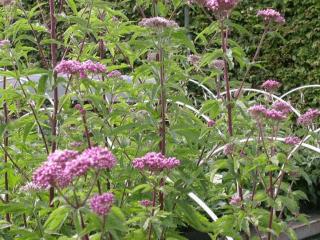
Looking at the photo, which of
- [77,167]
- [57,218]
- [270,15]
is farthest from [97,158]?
[270,15]

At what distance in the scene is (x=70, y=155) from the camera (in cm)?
176

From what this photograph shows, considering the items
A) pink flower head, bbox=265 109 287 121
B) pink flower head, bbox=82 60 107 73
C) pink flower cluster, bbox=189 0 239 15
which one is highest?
pink flower cluster, bbox=189 0 239 15

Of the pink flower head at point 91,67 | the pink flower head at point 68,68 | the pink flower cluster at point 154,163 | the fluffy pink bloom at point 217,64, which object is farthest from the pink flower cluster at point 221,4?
the pink flower cluster at point 154,163

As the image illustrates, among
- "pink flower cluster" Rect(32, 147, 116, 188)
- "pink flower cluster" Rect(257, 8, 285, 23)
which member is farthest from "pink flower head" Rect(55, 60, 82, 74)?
"pink flower cluster" Rect(257, 8, 285, 23)

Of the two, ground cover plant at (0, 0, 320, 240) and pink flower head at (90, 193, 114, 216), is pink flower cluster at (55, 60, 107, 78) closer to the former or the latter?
ground cover plant at (0, 0, 320, 240)

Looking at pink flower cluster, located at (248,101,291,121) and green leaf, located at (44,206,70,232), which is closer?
green leaf, located at (44,206,70,232)

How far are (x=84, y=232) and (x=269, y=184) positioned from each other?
1079 millimetres

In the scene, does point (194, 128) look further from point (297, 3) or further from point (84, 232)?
point (297, 3)

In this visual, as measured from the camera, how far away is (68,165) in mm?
1690

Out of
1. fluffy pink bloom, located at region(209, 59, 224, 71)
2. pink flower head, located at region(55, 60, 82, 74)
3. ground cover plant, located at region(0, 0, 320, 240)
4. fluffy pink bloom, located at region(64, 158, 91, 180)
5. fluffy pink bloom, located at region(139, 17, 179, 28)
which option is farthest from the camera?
fluffy pink bloom, located at region(209, 59, 224, 71)

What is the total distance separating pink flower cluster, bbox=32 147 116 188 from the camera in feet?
5.51

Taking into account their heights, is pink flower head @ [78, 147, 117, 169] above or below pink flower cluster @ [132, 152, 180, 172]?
above

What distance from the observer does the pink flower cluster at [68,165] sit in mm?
1681

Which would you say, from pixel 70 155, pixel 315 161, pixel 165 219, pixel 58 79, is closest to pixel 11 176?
pixel 58 79
